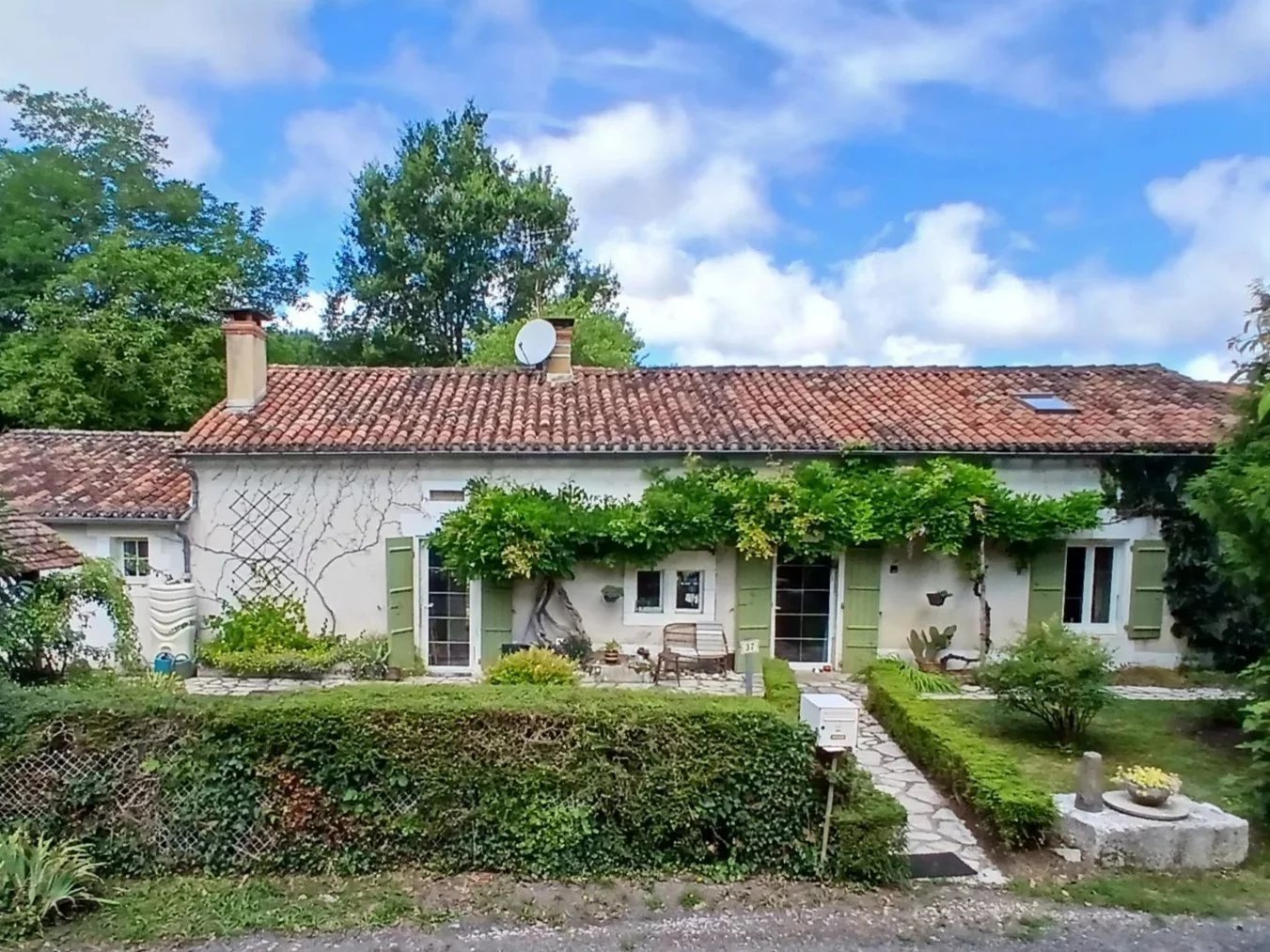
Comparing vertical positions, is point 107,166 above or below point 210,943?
above

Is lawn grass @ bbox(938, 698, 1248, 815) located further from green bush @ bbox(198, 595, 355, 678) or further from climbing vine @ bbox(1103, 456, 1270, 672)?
green bush @ bbox(198, 595, 355, 678)

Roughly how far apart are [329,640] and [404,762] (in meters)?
7.54

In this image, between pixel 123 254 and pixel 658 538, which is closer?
pixel 658 538

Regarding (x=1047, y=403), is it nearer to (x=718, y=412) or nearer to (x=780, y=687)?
(x=718, y=412)

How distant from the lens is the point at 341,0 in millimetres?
11344

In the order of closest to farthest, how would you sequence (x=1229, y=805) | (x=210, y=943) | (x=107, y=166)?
(x=210, y=943) < (x=1229, y=805) < (x=107, y=166)

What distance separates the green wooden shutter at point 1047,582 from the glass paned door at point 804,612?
3468mm

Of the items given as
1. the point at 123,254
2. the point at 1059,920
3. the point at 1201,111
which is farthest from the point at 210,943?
the point at 123,254

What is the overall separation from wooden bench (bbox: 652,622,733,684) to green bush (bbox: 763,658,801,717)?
2229 mm

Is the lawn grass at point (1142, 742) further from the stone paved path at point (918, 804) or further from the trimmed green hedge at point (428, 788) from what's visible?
the trimmed green hedge at point (428, 788)

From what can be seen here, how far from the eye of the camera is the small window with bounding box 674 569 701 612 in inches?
527

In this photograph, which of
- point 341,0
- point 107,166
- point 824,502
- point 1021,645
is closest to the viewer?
point 1021,645

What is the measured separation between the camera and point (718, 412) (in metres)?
14.4

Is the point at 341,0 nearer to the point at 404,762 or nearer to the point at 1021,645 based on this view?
the point at 404,762
